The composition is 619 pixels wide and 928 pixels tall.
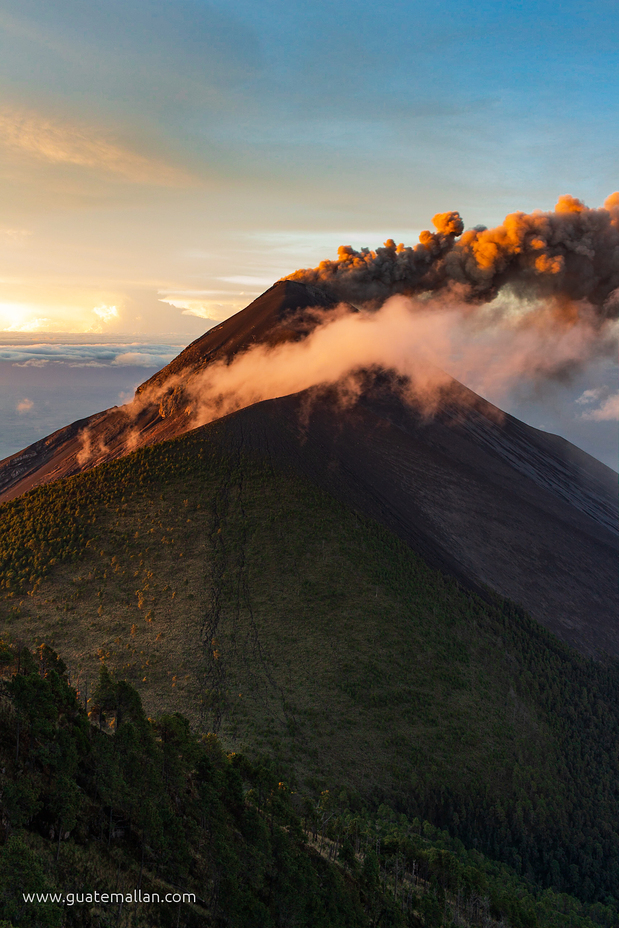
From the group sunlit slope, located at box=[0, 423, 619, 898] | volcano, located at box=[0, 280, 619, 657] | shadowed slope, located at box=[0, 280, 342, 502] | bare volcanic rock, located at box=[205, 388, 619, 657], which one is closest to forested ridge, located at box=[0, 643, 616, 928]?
sunlit slope, located at box=[0, 423, 619, 898]

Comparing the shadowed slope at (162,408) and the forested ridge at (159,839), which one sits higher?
the shadowed slope at (162,408)

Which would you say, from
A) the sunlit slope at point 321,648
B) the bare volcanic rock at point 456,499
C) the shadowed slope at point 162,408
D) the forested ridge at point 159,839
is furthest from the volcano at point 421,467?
the forested ridge at point 159,839

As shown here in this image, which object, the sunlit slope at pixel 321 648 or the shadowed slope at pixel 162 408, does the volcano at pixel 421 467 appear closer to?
the shadowed slope at pixel 162 408

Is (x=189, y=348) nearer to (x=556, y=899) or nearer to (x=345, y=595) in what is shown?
(x=345, y=595)

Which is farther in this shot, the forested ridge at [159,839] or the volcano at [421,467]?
the volcano at [421,467]

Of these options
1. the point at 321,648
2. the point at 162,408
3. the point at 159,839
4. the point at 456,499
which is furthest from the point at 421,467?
the point at 159,839

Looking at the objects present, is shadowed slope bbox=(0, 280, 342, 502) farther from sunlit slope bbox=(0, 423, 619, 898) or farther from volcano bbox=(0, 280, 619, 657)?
sunlit slope bbox=(0, 423, 619, 898)

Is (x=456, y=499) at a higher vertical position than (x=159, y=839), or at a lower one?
higher

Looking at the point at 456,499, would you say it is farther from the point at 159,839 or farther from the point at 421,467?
the point at 159,839
